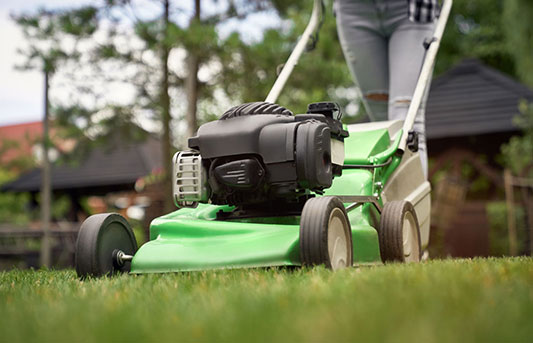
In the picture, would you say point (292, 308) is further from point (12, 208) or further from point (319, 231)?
point (12, 208)

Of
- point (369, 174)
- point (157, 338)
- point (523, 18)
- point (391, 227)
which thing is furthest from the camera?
point (523, 18)

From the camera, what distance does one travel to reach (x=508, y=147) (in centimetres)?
1191

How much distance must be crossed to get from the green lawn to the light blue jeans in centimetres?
193

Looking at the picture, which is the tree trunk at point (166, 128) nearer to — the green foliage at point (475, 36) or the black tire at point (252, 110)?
the black tire at point (252, 110)

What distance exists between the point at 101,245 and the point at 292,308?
1.43m

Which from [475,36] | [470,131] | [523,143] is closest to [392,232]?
[470,131]

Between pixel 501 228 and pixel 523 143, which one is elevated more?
pixel 523 143

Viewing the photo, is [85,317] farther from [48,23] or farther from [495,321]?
[48,23]

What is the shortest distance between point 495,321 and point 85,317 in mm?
906

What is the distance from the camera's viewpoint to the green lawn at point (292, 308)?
142 cm

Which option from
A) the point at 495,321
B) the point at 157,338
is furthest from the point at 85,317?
the point at 495,321

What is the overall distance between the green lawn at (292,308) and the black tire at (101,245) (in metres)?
0.41

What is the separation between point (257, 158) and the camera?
2898 millimetres

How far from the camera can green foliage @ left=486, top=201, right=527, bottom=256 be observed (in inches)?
447
